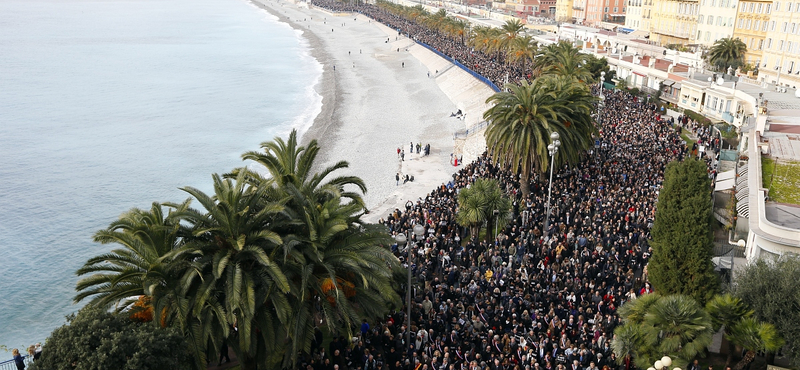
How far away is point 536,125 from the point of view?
30328 millimetres

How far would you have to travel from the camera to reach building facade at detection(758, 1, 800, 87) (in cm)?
5241

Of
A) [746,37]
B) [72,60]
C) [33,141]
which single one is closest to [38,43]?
[72,60]

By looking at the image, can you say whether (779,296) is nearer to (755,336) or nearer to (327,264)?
(755,336)

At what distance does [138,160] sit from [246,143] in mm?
8267

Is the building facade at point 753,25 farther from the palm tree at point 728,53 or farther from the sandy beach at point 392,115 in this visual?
the sandy beach at point 392,115

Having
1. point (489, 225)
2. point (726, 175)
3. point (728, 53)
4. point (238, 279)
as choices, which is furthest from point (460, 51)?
point (238, 279)

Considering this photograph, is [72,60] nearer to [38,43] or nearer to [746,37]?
[38,43]

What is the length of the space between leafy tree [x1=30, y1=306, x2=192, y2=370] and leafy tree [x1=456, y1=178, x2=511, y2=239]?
1360 cm

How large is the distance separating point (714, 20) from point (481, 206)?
55668 mm

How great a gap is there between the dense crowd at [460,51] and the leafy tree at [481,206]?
2914 cm

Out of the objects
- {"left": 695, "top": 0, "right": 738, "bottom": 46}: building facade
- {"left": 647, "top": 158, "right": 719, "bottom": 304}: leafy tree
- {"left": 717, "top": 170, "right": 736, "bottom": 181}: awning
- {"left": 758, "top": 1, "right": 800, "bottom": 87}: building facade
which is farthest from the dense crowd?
{"left": 647, "top": 158, "right": 719, "bottom": 304}: leafy tree

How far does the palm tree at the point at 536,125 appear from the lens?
30281 millimetres

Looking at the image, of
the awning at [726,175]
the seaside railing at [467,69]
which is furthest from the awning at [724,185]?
the seaside railing at [467,69]

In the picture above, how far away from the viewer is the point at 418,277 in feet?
68.5
